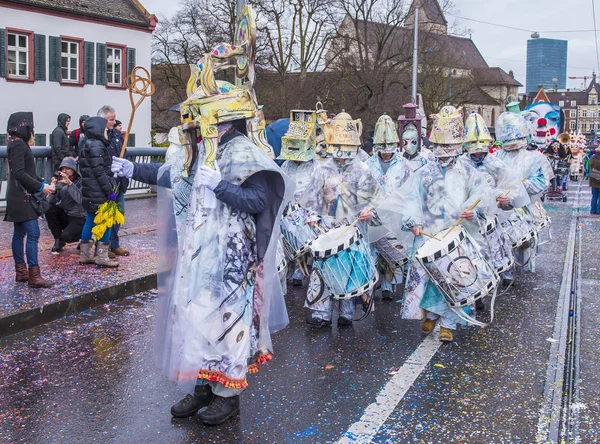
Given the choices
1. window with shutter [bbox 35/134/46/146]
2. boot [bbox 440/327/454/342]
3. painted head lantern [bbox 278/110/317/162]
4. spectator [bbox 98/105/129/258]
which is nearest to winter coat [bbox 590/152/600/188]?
painted head lantern [bbox 278/110/317/162]

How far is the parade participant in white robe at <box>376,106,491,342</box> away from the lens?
Answer: 20.3ft

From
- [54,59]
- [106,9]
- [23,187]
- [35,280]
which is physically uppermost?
[106,9]

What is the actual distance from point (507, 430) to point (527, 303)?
3613 mm

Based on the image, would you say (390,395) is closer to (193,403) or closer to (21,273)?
(193,403)

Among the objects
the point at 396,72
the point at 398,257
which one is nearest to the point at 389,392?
the point at 398,257

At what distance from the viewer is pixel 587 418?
14.8 ft

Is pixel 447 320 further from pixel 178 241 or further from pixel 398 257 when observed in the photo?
pixel 178 241

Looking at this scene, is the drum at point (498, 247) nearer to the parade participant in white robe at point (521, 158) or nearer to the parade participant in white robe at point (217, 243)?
the parade participant in white robe at point (521, 158)

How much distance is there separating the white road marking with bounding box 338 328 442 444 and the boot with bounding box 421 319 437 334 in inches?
3.0

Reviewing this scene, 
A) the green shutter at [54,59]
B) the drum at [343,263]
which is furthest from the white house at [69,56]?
the drum at [343,263]

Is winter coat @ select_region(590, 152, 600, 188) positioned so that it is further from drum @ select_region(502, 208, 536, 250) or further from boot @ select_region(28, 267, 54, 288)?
boot @ select_region(28, 267, 54, 288)

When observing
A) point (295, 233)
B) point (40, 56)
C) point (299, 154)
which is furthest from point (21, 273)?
point (40, 56)

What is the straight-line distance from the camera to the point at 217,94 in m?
4.16

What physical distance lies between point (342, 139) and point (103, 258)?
3.13 meters
